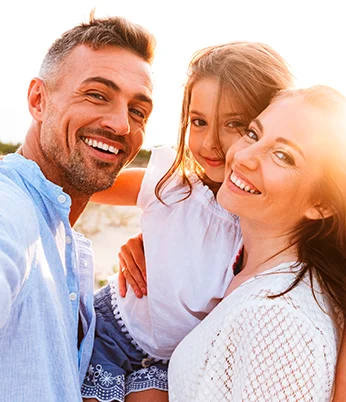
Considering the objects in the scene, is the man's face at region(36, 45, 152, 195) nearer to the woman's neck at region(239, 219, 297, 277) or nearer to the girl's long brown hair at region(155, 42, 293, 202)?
the girl's long brown hair at region(155, 42, 293, 202)

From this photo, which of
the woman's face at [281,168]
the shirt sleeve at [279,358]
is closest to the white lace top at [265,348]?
the shirt sleeve at [279,358]

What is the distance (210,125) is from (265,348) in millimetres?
1286

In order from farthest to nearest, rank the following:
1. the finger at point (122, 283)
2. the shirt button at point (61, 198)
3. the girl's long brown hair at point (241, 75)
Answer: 1. the finger at point (122, 283)
2. the girl's long brown hair at point (241, 75)
3. the shirt button at point (61, 198)

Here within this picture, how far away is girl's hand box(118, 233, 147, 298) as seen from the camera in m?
3.06

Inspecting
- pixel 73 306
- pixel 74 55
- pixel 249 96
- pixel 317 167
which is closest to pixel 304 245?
pixel 317 167

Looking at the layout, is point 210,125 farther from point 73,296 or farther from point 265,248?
point 73,296

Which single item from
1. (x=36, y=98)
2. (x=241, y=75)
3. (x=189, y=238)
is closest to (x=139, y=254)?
(x=189, y=238)

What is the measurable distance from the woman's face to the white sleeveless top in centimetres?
44

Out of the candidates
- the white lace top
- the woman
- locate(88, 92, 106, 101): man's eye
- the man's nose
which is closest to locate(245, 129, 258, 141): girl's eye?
the woman

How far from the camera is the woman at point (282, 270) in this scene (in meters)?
1.96

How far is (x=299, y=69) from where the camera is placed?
3084 millimetres

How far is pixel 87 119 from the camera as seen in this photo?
2938mm

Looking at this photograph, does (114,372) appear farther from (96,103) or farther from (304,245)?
(96,103)

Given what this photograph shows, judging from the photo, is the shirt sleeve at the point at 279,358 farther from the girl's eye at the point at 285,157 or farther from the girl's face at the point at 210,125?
the girl's face at the point at 210,125
